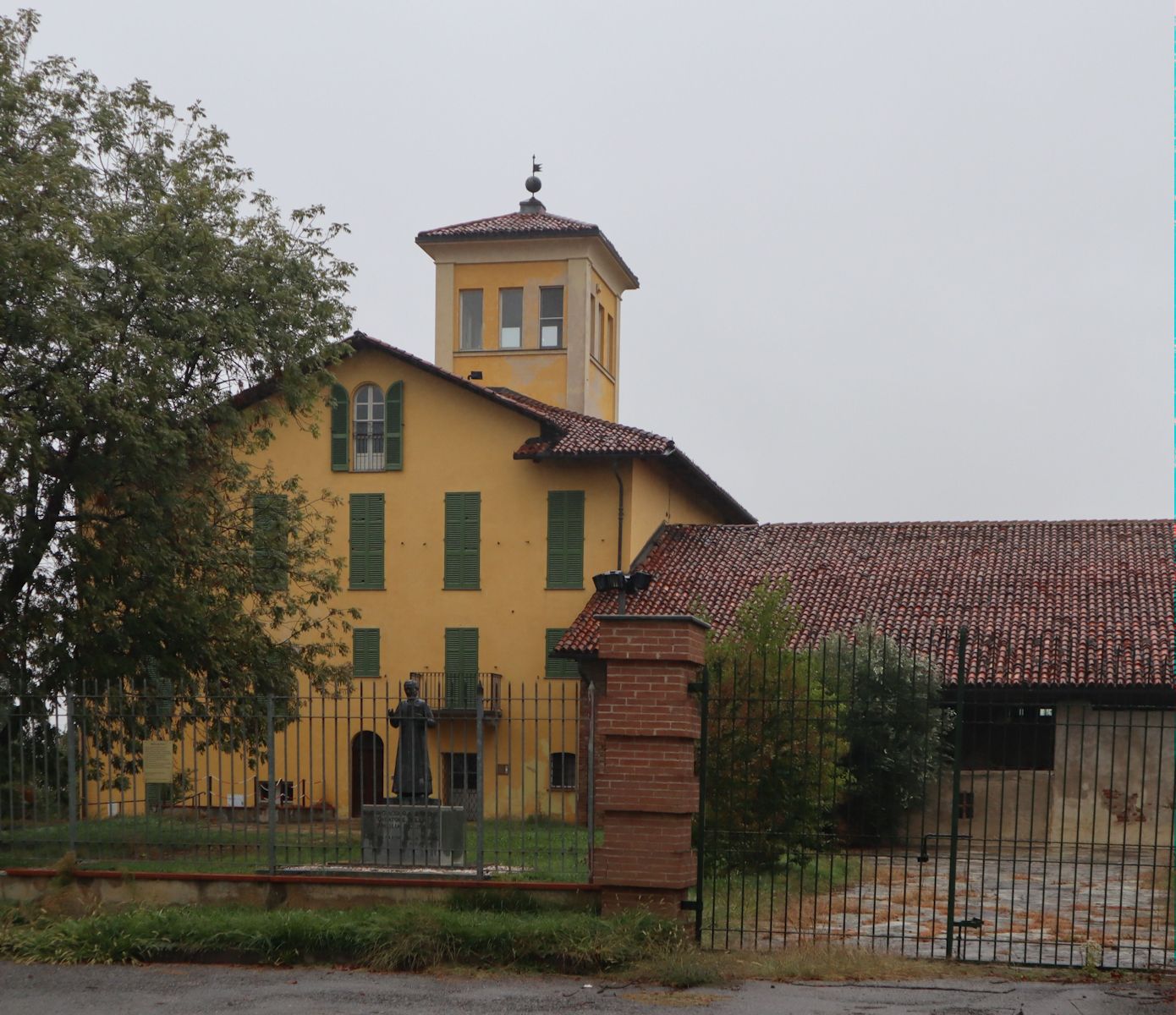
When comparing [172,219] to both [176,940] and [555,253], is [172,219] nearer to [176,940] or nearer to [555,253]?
[176,940]

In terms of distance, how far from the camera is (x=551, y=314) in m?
36.2

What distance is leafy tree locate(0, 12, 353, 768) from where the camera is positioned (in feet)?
55.9

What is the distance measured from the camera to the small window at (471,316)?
1428 inches

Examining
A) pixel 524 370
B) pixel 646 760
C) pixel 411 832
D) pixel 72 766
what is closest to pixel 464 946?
pixel 646 760

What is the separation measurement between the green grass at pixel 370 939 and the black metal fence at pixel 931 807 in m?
0.95

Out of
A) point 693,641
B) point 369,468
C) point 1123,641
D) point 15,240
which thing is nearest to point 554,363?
point 369,468

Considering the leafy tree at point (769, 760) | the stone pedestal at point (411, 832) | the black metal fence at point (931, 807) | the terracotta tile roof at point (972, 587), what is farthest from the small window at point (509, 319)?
the stone pedestal at point (411, 832)

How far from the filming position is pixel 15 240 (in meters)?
16.5

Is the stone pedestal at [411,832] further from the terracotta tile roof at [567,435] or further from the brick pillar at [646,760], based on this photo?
the terracotta tile roof at [567,435]

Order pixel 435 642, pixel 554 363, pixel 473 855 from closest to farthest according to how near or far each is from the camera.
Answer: pixel 473 855
pixel 435 642
pixel 554 363

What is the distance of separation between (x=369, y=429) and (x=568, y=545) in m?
4.64

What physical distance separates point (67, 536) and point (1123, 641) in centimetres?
1690

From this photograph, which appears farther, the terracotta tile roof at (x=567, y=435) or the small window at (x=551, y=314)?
the small window at (x=551, y=314)

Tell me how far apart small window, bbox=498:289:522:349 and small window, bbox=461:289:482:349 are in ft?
1.58
